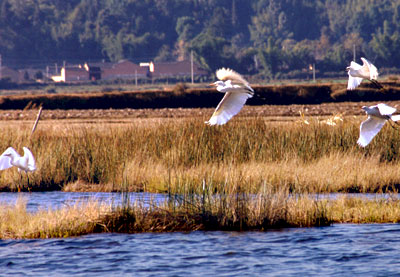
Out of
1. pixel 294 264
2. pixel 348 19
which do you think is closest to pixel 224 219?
pixel 294 264

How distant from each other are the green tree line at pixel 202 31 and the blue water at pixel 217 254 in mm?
116806

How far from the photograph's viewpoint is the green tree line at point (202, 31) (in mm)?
135938

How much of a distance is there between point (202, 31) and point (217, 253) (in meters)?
166

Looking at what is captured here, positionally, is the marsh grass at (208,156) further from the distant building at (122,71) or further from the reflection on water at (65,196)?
the distant building at (122,71)

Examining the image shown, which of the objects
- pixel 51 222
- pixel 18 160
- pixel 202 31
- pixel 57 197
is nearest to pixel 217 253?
pixel 51 222

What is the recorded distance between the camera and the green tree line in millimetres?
135938

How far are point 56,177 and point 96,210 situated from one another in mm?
5839

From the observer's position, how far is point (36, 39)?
157m

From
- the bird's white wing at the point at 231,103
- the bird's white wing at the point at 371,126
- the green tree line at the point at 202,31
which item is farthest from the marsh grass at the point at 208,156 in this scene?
the green tree line at the point at 202,31

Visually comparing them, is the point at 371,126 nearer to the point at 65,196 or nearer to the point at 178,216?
the point at 178,216

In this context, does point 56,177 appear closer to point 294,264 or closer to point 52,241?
point 52,241

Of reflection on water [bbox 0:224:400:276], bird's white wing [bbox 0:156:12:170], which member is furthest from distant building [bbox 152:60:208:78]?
reflection on water [bbox 0:224:400:276]

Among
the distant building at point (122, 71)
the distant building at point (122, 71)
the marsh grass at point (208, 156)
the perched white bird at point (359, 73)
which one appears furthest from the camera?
the distant building at point (122, 71)

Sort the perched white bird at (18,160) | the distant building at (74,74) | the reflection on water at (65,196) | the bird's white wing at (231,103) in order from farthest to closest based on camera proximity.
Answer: the distant building at (74,74) → the reflection on water at (65,196) → the perched white bird at (18,160) → the bird's white wing at (231,103)
